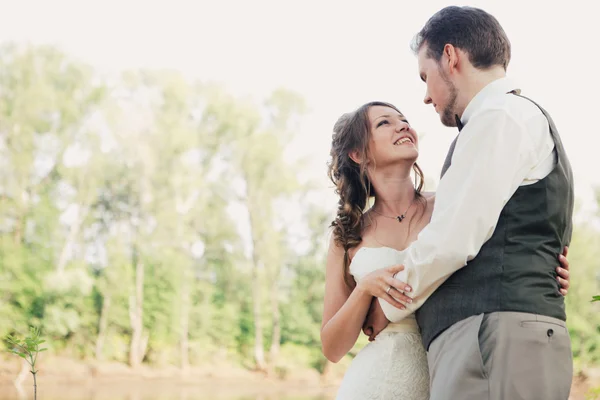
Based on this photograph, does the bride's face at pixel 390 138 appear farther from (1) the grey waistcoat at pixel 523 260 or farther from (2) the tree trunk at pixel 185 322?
(2) the tree trunk at pixel 185 322

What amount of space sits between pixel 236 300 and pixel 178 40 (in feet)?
36.1

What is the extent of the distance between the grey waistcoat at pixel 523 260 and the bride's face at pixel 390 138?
914 millimetres

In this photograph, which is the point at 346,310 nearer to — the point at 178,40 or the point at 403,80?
the point at 178,40

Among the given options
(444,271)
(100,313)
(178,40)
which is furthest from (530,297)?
(178,40)

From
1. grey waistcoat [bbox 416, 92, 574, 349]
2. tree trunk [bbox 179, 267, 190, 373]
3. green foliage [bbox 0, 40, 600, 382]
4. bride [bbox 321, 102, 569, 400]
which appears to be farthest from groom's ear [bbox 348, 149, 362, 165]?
tree trunk [bbox 179, 267, 190, 373]

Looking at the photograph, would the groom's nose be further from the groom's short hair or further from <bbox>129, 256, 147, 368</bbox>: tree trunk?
<bbox>129, 256, 147, 368</bbox>: tree trunk

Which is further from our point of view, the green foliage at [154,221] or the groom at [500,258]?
the green foliage at [154,221]

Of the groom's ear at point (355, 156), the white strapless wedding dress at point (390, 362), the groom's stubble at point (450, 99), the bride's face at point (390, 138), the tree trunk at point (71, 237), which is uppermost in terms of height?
the groom's stubble at point (450, 99)

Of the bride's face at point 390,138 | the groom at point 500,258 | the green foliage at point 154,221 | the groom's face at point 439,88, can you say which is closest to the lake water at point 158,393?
the green foliage at point 154,221

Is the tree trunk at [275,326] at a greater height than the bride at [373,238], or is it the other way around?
the bride at [373,238]

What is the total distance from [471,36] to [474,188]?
50 cm

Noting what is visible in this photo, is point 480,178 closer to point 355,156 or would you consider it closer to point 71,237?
point 355,156

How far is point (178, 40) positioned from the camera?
30078mm

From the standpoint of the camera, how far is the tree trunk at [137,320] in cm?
2244
